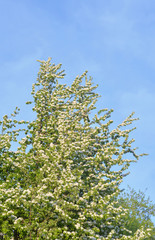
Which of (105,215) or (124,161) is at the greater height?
(124,161)

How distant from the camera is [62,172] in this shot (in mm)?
11531

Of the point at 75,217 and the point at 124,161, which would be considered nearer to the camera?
the point at 75,217

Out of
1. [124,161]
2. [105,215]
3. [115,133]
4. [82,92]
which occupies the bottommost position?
[105,215]

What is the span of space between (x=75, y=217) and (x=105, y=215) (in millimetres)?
1426

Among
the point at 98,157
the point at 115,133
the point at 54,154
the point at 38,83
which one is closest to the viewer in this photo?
the point at 54,154

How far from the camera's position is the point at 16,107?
16.5 m

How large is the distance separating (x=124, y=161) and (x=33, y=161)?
4.70 meters

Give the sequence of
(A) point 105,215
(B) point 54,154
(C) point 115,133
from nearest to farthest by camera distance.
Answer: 1. (A) point 105,215
2. (B) point 54,154
3. (C) point 115,133

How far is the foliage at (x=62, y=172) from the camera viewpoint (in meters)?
10.8

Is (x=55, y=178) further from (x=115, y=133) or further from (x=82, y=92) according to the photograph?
(x=82, y=92)

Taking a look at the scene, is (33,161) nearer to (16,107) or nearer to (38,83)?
Answer: (16,107)

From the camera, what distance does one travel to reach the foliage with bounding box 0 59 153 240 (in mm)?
10781

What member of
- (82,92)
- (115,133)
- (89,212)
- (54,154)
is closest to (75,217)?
(89,212)

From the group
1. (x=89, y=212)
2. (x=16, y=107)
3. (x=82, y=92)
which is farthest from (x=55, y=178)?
(x=82, y=92)
